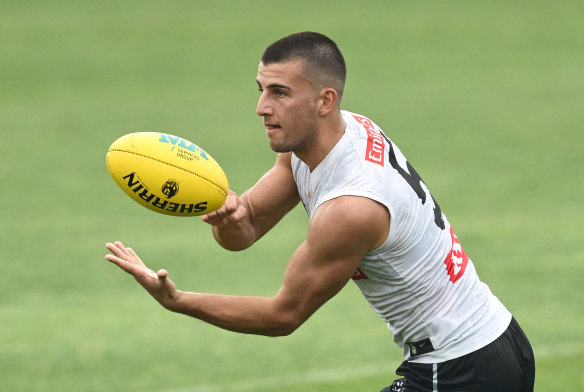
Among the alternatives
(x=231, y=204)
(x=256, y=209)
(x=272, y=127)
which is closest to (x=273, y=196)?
(x=256, y=209)

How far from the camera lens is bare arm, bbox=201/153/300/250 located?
7.74m

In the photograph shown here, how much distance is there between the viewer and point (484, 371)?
6.98m

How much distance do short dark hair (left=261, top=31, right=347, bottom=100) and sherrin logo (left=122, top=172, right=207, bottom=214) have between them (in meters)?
1.08

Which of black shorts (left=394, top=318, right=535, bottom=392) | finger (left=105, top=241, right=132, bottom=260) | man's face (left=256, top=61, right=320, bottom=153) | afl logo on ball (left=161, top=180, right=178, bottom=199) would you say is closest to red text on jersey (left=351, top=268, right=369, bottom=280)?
black shorts (left=394, top=318, right=535, bottom=392)

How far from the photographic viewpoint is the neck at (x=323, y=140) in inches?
273

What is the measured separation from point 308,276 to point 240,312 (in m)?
0.53

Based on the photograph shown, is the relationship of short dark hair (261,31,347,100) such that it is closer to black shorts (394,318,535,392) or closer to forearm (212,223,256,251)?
forearm (212,223,256,251)

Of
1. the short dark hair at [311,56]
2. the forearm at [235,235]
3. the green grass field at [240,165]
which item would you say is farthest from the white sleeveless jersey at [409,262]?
the green grass field at [240,165]

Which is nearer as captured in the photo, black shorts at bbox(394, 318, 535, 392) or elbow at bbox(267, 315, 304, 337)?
elbow at bbox(267, 315, 304, 337)

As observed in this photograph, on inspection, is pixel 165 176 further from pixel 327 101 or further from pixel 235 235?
pixel 327 101

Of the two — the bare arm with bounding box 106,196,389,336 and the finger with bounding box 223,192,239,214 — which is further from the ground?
the finger with bounding box 223,192,239,214

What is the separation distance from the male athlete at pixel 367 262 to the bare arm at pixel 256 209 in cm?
61

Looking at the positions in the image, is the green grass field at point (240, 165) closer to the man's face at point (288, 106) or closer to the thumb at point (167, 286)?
the thumb at point (167, 286)

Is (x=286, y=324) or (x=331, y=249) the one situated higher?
(x=331, y=249)
